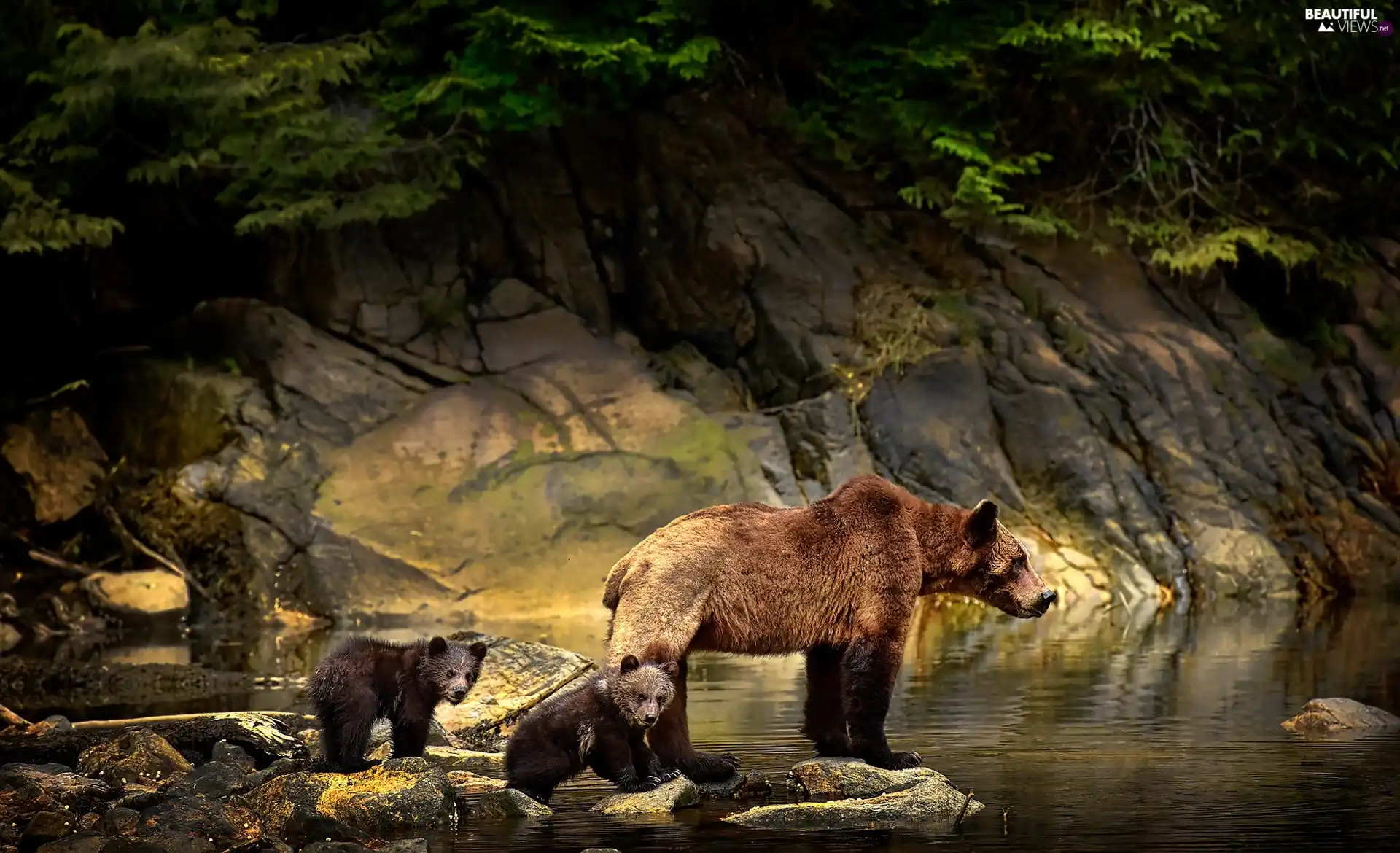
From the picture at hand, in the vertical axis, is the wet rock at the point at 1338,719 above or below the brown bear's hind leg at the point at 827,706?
below

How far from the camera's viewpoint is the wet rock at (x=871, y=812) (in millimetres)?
7461

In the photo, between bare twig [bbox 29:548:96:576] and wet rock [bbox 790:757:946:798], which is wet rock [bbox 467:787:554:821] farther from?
bare twig [bbox 29:548:96:576]

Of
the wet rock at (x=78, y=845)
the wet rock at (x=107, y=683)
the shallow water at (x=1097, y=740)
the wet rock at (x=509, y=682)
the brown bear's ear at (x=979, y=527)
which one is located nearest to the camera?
the wet rock at (x=78, y=845)

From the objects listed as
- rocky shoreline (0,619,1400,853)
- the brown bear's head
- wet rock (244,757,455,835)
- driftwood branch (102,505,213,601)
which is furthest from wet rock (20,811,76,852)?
driftwood branch (102,505,213,601)

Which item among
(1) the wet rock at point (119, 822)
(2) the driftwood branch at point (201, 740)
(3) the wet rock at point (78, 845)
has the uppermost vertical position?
(2) the driftwood branch at point (201, 740)

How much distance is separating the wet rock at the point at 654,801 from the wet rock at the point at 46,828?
2.28 m

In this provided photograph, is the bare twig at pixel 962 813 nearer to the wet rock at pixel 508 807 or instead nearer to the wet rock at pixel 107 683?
the wet rock at pixel 508 807

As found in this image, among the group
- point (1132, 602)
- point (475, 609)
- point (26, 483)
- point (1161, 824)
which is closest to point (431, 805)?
point (1161, 824)

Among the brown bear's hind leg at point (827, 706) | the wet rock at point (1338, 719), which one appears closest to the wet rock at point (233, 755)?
the brown bear's hind leg at point (827, 706)

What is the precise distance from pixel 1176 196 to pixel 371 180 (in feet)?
34.6

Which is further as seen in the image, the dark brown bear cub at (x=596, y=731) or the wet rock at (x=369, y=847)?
the dark brown bear cub at (x=596, y=731)

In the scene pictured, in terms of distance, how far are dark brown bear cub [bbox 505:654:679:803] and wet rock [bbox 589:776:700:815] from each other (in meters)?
0.13

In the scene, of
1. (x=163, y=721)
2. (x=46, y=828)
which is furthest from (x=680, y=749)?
(x=163, y=721)

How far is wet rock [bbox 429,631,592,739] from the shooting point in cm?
1089
